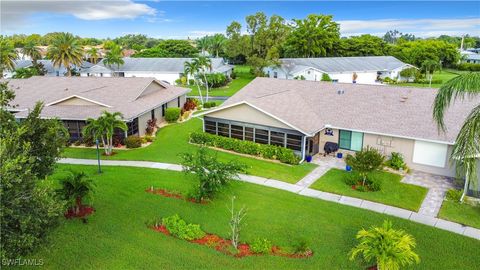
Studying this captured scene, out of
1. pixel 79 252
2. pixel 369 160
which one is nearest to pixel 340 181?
pixel 369 160

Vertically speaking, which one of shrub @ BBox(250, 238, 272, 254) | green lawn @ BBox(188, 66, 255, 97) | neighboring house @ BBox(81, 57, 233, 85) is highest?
neighboring house @ BBox(81, 57, 233, 85)

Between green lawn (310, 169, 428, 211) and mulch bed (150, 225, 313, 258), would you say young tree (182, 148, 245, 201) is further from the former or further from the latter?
green lawn (310, 169, 428, 211)

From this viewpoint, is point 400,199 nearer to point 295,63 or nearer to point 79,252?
point 79,252

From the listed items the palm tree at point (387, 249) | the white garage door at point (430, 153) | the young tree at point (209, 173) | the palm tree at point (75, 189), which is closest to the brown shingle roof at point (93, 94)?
the young tree at point (209, 173)

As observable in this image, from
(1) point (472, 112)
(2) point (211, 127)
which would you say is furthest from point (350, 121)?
(1) point (472, 112)

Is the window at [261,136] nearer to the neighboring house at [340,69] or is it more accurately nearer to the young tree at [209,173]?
the young tree at [209,173]

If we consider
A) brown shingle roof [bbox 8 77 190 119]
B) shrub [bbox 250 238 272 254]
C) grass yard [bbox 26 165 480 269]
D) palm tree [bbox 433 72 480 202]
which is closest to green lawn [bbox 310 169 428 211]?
grass yard [bbox 26 165 480 269]
